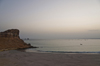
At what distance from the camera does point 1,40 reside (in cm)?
4225

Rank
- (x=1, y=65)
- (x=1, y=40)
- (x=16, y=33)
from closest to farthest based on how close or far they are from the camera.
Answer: (x=1, y=65) → (x=1, y=40) → (x=16, y=33)

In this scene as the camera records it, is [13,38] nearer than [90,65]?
No

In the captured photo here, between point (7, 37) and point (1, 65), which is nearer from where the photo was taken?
point (1, 65)

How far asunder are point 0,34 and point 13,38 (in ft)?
21.0

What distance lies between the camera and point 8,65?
30.0ft

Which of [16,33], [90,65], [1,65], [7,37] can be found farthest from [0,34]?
[90,65]

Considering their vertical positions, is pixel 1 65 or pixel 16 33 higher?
pixel 16 33

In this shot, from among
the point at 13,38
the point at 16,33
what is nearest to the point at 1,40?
the point at 13,38

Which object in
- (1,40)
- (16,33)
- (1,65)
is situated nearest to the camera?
(1,65)

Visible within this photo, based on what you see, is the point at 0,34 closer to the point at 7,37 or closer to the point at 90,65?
the point at 7,37

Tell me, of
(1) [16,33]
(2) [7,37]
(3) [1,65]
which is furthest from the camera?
(1) [16,33]

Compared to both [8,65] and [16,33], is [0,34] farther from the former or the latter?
[8,65]

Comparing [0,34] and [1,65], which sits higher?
[0,34]

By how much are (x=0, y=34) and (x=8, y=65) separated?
40934mm
